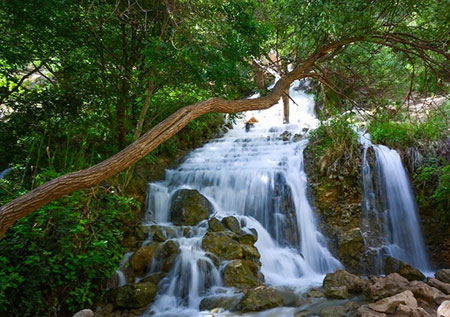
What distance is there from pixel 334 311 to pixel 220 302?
1.67 metres

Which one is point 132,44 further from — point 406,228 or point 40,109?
point 406,228

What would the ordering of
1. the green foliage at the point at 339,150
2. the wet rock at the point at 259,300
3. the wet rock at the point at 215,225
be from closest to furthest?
1. the wet rock at the point at 259,300
2. the wet rock at the point at 215,225
3. the green foliage at the point at 339,150

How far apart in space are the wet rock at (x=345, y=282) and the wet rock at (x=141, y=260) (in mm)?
3169

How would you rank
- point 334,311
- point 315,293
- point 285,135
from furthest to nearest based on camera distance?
point 285,135
point 315,293
point 334,311

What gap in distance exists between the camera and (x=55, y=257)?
3797 millimetres

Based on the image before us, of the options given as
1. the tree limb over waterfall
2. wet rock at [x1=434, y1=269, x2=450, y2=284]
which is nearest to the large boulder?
the tree limb over waterfall

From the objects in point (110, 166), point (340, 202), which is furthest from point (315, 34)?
point (340, 202)

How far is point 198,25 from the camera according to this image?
4836 mm

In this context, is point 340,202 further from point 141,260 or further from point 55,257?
point 55,257

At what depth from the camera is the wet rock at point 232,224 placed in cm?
643

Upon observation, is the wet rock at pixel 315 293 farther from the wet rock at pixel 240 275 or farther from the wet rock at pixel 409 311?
the wet rock at pixel 409 311

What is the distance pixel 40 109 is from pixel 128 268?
350cm

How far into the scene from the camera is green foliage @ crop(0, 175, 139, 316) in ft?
11.7

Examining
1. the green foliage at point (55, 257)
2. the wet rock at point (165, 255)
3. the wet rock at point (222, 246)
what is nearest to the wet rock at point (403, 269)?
the wet rock at point (222, 246)
